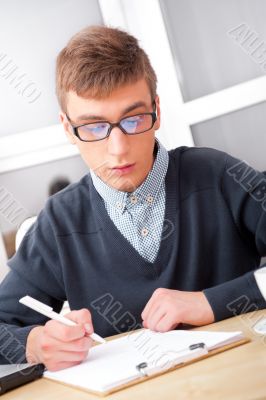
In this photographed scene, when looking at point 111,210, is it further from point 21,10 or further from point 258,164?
point 21,10

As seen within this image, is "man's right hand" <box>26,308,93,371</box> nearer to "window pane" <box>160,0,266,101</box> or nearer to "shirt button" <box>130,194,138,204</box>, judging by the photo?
"shirt button" <box>130,194,138,204</box>

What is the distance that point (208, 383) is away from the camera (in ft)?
2.79

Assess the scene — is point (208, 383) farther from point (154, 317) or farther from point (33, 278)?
point (33, 278)

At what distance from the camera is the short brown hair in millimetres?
1434

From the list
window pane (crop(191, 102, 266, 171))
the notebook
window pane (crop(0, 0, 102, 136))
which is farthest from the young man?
window pane (crop(0, 0, 102, 136))

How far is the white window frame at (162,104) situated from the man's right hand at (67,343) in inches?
67.3

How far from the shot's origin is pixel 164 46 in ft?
9.30

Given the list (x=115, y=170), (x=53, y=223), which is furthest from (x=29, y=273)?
(x=115, y=170)

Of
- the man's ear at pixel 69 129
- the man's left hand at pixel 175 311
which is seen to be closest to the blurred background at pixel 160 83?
the man's ear at pixel 69 129

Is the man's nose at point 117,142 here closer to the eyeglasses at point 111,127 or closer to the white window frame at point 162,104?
the eyeglasses at point 111,127

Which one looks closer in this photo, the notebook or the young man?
the notebook

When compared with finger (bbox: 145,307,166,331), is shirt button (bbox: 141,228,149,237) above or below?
above

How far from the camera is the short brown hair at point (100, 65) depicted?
143 cm

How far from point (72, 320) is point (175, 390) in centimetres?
36
